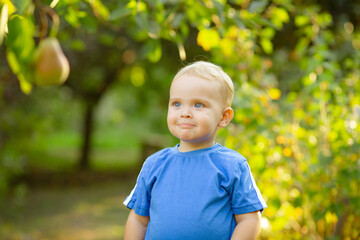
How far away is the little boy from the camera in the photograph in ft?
4.41

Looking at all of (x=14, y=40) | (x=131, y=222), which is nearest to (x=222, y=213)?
(x=131, y=222)

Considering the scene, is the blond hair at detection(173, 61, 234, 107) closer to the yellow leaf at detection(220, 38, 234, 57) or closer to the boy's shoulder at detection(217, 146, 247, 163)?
the boy's shoulder at detection(217, 146, 247, 163)

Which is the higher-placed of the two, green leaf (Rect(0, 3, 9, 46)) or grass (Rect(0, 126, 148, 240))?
green leaf (Rect(0, 3, 9, 46))

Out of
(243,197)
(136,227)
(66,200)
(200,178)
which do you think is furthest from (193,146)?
(66,200)

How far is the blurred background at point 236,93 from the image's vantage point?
2125mm

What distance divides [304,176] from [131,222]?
130 cm

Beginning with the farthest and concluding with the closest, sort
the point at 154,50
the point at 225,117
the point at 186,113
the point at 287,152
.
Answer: the point at 287,152
the point at 154,50
the point at 225,117
the point at 186,113

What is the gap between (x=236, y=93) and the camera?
245 centimetres

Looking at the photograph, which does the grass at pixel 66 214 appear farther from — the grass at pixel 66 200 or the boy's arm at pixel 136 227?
the boy's arm at pixel 136 227

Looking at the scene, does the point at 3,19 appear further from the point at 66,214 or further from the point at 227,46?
the point at 66,214

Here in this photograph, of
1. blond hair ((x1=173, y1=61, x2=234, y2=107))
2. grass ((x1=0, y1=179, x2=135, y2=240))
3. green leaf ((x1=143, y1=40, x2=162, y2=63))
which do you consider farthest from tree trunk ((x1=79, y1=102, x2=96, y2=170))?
blond hair ((x1=173, y1=61, x2=234, y2=107))

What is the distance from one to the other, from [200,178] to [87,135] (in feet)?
31.6

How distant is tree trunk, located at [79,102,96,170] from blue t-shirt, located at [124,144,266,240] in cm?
888

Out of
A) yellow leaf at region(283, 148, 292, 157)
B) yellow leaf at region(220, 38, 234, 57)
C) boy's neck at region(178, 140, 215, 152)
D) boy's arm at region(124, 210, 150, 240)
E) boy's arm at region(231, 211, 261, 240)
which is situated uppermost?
yellow leaf at region(220, 38, 234, 57)
